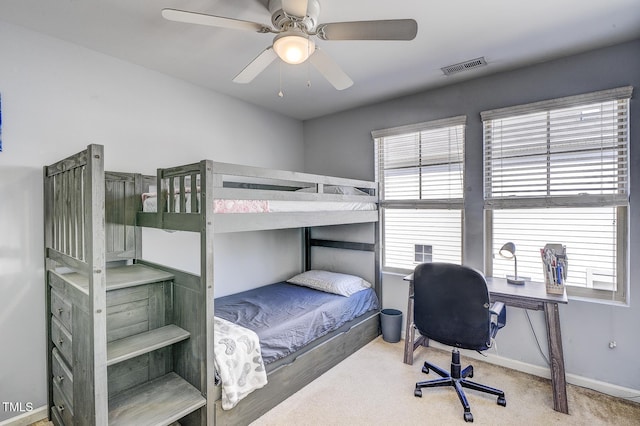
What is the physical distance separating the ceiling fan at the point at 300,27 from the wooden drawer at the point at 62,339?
Result: 1906 mm

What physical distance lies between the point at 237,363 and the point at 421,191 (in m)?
2.39

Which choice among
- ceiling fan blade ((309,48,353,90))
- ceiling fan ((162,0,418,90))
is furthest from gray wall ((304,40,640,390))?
ceiling fan ((162,0,418,90))

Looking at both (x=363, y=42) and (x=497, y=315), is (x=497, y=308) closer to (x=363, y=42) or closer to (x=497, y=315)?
(x=497, y=315)

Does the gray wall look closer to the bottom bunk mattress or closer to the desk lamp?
A: the desk lamp

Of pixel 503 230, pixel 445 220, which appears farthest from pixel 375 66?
pixel 503 230

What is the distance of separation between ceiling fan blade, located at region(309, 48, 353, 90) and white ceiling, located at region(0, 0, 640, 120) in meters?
0.32

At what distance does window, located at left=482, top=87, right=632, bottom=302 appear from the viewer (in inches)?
95.3

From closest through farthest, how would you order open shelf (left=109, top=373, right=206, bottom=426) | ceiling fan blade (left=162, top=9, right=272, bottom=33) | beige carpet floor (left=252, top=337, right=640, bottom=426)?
1. ceiling fan blade (left=162, top=9, right=272, bottom=33)
2. open shelf (left=109, top=373, right=206, bottom=426)
3. beige carpet floor (left=252, top=337, right=640, bottom=426)

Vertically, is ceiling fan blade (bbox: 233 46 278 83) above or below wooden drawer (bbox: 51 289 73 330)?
above

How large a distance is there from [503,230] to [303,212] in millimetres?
1843

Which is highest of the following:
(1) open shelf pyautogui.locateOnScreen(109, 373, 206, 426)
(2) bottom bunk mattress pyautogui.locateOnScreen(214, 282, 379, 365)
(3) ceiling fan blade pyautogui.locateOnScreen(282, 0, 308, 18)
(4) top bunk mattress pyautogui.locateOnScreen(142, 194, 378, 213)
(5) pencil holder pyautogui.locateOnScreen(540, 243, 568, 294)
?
(3) ceiling fan blade pyautogui.locateOnScreen(282, 0, 308, 18)

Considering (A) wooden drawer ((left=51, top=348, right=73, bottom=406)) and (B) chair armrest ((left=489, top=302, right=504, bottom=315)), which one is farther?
(B) chair armrest ((left=489, top=302, right=504, bottom=315))

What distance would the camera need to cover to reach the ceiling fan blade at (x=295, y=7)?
148 centimetres

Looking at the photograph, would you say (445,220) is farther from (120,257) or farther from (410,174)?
(120,257)
